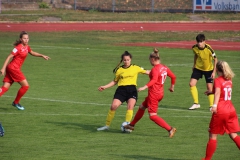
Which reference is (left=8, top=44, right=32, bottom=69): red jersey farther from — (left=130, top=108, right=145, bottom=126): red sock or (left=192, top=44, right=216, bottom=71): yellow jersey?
(left=192, top=44, right=216, bottom=71): yellow jersey

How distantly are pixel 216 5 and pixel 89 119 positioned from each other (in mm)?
43264

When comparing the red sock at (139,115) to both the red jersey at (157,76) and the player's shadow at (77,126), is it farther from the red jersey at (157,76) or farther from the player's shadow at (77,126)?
the player's shadow at (77,126)

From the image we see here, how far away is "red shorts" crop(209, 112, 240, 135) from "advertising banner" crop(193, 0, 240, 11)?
4647cm

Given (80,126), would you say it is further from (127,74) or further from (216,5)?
(216,5)

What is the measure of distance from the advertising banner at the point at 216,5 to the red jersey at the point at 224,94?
46.4 meters

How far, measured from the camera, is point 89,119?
1662 centimetres

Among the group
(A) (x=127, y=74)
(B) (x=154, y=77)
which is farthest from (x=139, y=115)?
(B) (x=154, y=77)

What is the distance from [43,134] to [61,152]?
1.88m

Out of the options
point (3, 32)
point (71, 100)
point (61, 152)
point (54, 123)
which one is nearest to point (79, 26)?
point (3, 32)

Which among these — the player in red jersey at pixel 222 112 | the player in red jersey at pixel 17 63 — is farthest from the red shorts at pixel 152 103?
the player in red jersey at pixel 17 63

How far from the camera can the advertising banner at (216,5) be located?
57250 millimetres

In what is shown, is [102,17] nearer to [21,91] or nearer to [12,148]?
[21,91]

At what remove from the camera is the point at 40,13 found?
59344 millimetres

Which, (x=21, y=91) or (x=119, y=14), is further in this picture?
(x=119, y=14)
